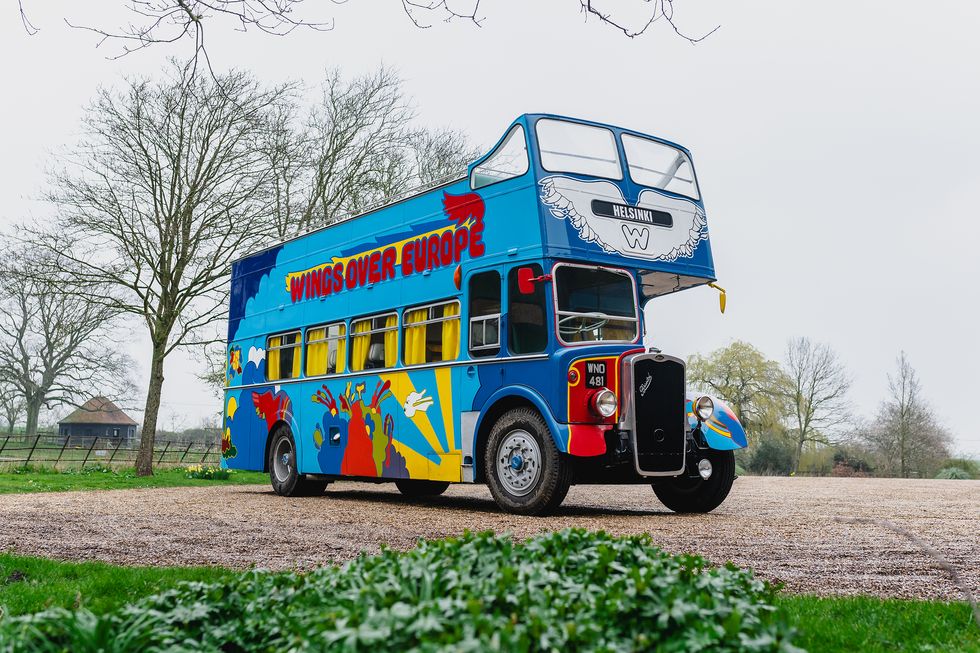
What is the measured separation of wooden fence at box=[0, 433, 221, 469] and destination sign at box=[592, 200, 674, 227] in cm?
2181

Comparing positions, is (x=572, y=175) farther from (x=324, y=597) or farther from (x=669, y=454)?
(x=324, y=597)

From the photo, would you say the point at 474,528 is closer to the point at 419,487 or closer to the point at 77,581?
the point at 77,581

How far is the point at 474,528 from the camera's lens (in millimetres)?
8891

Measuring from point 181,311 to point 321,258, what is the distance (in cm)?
1179

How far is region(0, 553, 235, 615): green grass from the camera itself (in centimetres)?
508

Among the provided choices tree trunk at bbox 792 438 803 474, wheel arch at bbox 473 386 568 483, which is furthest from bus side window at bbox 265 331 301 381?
tree trunk at bbox 792 438 803 474

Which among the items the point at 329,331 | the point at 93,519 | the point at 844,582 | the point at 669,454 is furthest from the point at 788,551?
the point at 329,331

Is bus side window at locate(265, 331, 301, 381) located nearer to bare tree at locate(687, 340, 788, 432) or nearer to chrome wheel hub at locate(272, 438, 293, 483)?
chrome wheel hub at locate(272, 438, 293, 483)

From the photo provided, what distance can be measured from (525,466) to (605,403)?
118 centimetres

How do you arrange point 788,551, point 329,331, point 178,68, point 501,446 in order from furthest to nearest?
point 178,68 → point 329,331 → point 501,446 → point 788,551


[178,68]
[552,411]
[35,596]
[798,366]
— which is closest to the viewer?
[35,596]

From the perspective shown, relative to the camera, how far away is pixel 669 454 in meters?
10.5

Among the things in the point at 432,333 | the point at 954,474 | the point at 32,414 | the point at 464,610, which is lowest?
the point at 464,610

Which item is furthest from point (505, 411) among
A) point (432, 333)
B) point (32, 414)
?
point (32, 414)
